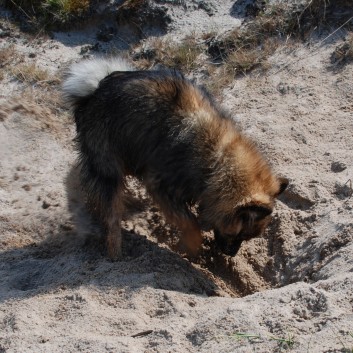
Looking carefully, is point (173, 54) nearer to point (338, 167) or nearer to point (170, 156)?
point (338, 167)

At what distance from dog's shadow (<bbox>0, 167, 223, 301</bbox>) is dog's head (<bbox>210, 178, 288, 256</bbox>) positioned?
14.2 inches

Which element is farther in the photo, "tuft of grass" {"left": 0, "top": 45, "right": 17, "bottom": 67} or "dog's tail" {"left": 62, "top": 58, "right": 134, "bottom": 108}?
"tuft of grass" {"left": 0, "top": 45, "right": 17, "bottom": 67}

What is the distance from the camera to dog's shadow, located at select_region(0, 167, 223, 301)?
17.9 feet

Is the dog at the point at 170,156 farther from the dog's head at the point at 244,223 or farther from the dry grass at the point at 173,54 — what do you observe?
the dry grass at the point at 173,54

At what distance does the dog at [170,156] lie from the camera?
5.62m

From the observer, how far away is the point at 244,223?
18.6ft

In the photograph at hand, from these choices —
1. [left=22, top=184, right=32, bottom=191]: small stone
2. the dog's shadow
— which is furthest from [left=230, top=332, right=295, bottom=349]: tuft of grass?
[left=22, top=184, right=32, bottom=191]: small stone

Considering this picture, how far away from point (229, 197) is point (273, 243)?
0.92 m

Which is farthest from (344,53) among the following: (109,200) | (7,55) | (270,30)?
(7,55)

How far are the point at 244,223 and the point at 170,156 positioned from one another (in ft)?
2.75

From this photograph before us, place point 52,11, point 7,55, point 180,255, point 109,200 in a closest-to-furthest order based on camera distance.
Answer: point 109,200 → point 180,255 → point 7,55 → point 52,11

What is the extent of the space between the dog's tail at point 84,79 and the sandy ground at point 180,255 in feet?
3.89

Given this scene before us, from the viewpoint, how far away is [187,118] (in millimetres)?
5648

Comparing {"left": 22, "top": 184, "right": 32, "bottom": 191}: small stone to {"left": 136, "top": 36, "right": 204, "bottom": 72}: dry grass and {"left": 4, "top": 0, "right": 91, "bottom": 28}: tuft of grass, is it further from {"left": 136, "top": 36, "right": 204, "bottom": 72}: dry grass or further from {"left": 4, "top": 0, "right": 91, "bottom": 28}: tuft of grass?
{"left": 4, "top": 0, "right": 91, "bottom": 28}: tuft of grass
